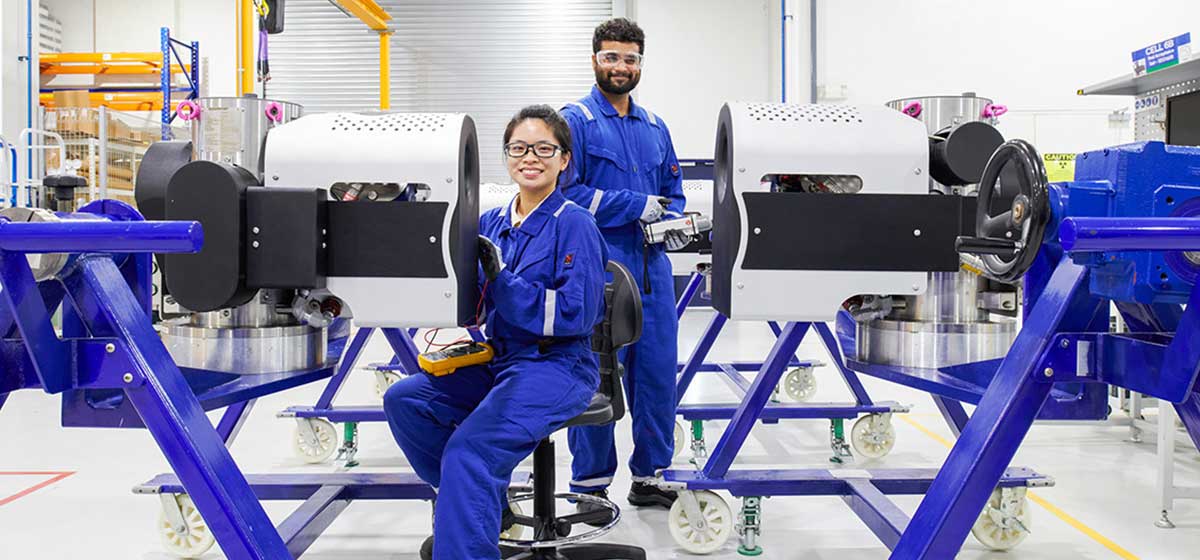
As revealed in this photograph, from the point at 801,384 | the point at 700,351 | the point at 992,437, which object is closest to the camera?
the point at 992,437

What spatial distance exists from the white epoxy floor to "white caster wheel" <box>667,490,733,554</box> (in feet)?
0.16

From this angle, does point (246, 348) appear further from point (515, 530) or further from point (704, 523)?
point (704, 523)

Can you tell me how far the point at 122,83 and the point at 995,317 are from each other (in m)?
10.4

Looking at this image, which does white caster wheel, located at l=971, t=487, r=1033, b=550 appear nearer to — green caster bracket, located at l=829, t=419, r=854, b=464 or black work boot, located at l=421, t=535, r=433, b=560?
green caster bracket, located at l=829, t=419, r=854, b=464

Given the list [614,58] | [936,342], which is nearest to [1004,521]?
[936,342]

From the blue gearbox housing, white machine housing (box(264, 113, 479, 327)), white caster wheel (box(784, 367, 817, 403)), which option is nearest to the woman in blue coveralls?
white machine housing (box(264, 113, 479, 327))

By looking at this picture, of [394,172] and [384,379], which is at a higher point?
[394,172]

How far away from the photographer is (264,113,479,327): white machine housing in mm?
2006

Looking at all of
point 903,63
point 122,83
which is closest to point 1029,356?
point 903,63

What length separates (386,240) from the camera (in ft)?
6.65

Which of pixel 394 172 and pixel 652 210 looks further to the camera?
pixel 652 210

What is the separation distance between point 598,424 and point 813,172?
2.61 feet

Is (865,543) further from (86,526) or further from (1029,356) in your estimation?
(86,526)

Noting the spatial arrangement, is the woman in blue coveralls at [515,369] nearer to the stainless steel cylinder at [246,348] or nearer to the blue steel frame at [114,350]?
the blue steel frame at [114,350]
